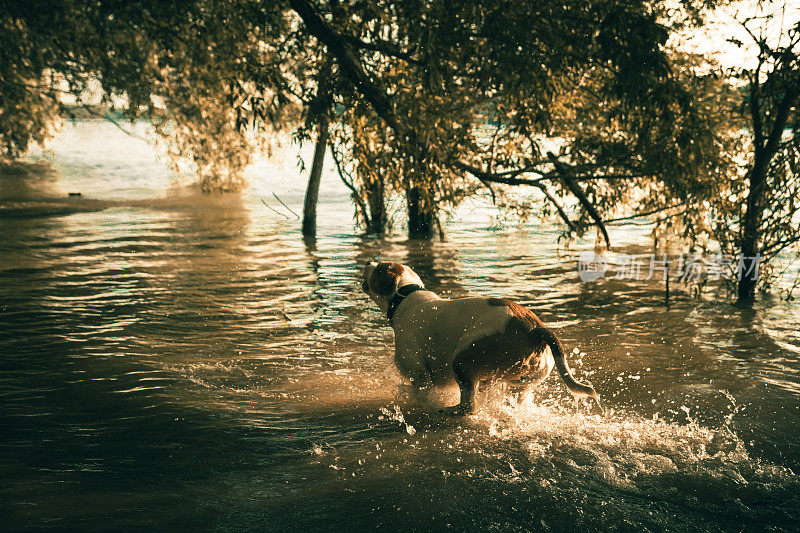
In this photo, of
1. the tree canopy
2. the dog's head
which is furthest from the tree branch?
the dog's head

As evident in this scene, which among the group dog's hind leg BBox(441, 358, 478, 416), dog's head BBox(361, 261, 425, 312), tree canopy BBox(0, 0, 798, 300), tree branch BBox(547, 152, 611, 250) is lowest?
dog's hind leg BBox(441, 358, 478, 416)

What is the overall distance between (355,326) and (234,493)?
15.4ft

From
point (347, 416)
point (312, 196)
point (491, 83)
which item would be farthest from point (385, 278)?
point (312, 196)

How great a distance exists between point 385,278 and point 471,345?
4.42ft

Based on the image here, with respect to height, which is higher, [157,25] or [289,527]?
[157,25]

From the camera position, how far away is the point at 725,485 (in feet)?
14.3

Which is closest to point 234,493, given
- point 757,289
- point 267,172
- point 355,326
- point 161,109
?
point 355,326

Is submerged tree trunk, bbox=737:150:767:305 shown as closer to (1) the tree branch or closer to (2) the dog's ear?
(1) the tree branch

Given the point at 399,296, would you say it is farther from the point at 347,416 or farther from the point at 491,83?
the point at 491,83

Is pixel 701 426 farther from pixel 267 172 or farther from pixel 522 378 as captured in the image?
pixel 267 172

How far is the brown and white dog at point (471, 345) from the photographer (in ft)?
16.0

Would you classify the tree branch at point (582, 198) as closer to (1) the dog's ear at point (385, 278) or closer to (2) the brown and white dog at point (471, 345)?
(1) the dog's ear at point (385, 278)

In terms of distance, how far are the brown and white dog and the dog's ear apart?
231 mm

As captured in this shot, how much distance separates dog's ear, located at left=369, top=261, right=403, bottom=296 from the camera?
6035mm
